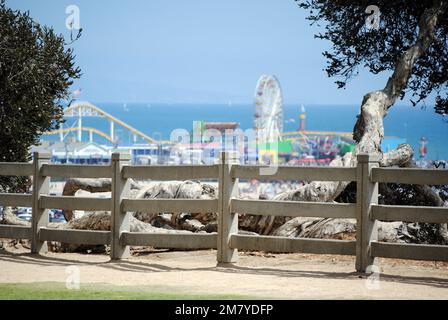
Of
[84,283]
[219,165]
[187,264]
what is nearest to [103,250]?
[187,264]

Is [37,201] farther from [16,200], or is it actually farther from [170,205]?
[170,205]

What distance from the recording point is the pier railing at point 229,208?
37.8 ft

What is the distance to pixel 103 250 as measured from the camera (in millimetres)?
15250

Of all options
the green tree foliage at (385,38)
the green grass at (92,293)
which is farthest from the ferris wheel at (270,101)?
the green grass at (92,293)

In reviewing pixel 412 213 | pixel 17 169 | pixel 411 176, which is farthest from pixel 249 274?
pixel 17 169

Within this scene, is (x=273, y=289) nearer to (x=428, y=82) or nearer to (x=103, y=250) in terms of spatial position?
(x=103, y=250)

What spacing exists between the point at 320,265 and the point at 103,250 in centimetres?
413

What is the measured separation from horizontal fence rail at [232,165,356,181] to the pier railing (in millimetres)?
13

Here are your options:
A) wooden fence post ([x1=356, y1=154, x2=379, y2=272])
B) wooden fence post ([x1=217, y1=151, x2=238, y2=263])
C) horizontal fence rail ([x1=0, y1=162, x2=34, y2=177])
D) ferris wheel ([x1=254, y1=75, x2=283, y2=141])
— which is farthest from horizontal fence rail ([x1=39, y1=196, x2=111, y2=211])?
ferris wheel ([x1=254, y1=75, x2=283, y2=141])

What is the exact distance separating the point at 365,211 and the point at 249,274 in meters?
1.69

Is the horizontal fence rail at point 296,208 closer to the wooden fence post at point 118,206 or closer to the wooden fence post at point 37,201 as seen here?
the wooden fence post at point 118,206

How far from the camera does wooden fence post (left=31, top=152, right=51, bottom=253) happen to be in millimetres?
13945

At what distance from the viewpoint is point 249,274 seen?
11.7m

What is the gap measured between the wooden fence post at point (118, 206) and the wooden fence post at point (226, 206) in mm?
1548
